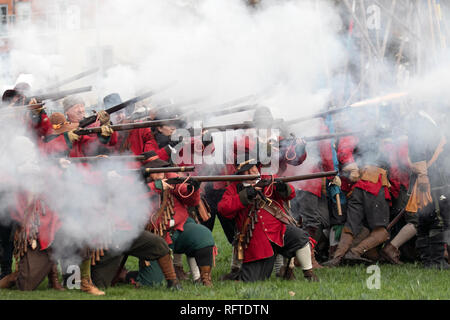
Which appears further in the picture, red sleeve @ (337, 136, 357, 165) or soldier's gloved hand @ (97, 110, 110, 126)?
red sleeve @ (337, 136, 357, 165)

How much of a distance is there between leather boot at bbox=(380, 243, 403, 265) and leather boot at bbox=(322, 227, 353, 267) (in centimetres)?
40

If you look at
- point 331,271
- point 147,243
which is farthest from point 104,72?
point 331,271

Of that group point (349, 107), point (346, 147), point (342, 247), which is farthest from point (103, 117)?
point (342, 247)

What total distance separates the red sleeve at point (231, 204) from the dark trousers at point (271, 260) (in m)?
0.48

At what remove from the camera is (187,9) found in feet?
23.8

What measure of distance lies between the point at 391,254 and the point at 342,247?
55 cm

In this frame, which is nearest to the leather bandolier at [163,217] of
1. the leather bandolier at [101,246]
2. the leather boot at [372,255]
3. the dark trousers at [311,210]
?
the leather bandolier at [101,246]

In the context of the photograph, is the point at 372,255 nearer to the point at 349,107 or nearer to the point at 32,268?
the point at 349,107

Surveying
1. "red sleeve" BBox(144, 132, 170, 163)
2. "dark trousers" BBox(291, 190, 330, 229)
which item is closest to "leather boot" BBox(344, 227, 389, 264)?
"dark trousers" BBox(291, 190, 330, 229)

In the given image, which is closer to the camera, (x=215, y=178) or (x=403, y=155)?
(x=215, y=178)

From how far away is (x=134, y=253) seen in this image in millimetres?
6418

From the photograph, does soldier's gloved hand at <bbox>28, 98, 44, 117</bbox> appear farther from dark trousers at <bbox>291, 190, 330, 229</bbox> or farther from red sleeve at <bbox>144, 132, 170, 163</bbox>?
dark trousers at <bbox>291, 190, 330, 229</bbox>

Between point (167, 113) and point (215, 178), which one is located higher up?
point (167, 113)

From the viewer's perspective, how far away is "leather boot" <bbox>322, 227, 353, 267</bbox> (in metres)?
8.15
